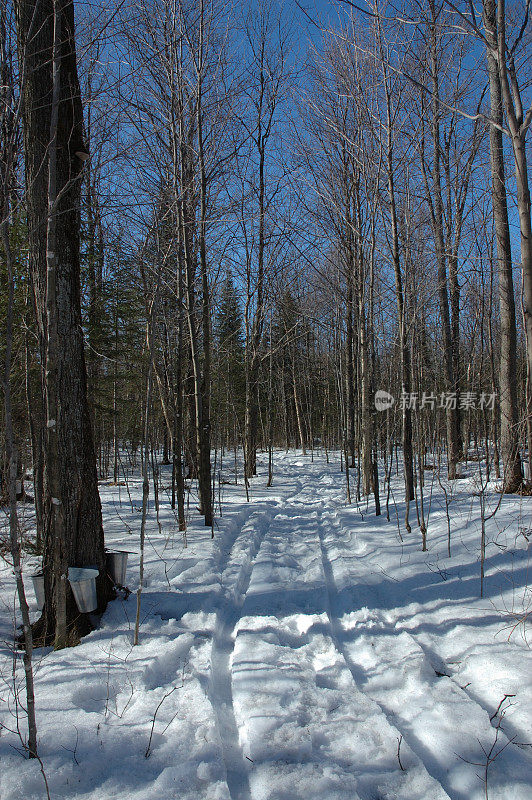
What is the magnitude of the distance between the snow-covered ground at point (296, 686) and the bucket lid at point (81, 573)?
45 cm

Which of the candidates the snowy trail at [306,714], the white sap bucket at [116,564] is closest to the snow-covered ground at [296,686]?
the snowy trail at [306,714]

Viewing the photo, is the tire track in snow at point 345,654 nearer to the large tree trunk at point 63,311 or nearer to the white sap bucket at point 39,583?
the large tree trunk at point 63,311

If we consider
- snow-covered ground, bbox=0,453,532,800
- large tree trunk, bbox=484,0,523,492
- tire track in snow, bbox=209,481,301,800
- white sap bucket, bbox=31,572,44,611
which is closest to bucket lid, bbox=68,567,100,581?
white sap bucket, bbox=31,572,44,611

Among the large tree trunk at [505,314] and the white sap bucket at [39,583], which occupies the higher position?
the large tree trunk at [505,314]

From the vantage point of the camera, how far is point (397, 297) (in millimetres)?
7266

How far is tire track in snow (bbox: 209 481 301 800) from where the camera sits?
7.04 feet

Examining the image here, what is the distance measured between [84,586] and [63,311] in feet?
7.46

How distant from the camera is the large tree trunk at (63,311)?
362 cm

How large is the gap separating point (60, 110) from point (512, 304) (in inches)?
282

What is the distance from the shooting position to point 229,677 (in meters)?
3.04

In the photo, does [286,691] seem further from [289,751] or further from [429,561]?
[429,561]

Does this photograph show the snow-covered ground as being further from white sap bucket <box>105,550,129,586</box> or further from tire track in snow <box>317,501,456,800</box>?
white sap bucket <box>105,550,129,586</box>

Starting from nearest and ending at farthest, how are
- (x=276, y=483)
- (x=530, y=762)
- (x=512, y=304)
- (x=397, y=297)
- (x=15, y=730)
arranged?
(x=530, y=762), (x=15, y=730), (x=397, y=297), (x=512, y=304), (x=276, y=483)

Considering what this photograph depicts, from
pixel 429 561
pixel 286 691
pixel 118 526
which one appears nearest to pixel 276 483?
pixel 118 526
